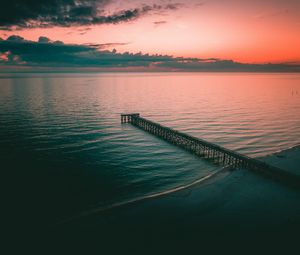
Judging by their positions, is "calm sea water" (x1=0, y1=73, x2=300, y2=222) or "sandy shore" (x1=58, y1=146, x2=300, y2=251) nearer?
"sandy shore" (x1=58, y1=146, x2=300, y2=251)

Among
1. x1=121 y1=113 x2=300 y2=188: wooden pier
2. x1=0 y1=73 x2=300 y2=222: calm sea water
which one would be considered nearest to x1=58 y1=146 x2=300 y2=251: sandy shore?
x1=121 y1=113 x2=300 y2=188: wooden pier

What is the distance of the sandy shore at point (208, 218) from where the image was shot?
13.7 m

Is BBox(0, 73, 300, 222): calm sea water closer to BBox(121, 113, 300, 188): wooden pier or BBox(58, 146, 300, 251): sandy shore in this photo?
BBox(121, 113, 300, 188): wooden pier

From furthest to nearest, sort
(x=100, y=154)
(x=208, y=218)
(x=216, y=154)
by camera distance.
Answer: (x=216, y=154) → (x=100, y=154) → (x=208, y=218)

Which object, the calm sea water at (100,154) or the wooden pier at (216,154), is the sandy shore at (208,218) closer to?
the wooden pier at (216,154)

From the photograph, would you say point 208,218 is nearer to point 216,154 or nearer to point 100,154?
point 216,154

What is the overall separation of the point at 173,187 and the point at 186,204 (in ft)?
11.3

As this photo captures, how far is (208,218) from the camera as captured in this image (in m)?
15.8

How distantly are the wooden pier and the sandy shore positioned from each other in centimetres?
106

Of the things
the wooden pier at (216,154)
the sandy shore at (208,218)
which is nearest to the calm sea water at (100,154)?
the wooden pier at (216,154)

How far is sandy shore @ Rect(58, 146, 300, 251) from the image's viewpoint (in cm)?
1373

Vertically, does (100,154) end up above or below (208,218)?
above

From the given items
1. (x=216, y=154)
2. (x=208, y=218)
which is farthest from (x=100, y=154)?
(x=208, y=218)

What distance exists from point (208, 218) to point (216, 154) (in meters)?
14.9
